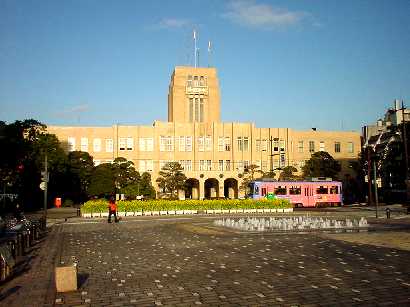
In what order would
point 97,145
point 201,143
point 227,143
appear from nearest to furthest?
point 97,145 → point 201,143 → point 227,143

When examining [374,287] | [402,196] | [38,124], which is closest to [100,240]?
[374,287]

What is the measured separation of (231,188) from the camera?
3182 inches

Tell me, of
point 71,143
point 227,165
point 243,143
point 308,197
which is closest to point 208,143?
point 227,165

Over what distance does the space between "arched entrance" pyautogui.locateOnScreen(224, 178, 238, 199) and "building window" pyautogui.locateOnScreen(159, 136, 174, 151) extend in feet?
40.5

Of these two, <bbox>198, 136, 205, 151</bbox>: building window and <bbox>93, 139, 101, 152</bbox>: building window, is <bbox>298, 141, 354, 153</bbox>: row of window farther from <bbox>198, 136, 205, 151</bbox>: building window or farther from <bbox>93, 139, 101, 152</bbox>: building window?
<bbox>93, 139, 101, 152</bbox>: building window

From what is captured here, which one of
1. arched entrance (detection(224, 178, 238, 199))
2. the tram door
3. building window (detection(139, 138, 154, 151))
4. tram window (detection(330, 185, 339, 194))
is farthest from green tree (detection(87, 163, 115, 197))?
tram window (detection(330, 185, 339, 194))

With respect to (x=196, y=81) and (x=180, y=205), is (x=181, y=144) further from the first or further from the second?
(x=180, y=205)

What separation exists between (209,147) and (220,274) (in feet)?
224

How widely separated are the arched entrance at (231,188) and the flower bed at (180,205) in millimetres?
37072

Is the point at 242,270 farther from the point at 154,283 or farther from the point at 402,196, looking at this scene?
the point at 402,196

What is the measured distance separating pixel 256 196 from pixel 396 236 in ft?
92.8

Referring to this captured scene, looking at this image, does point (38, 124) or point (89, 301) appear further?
point (38, 124)

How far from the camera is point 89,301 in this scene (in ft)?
27.2

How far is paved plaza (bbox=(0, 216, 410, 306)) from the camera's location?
27.3ft
